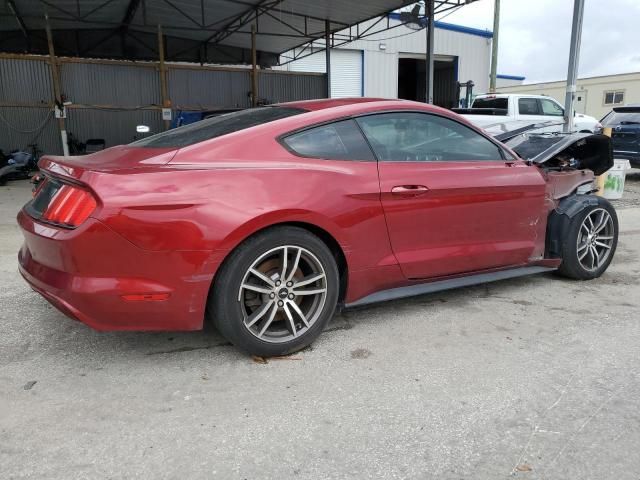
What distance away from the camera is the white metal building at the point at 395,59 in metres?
22.3

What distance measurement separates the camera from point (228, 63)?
70.0 feet

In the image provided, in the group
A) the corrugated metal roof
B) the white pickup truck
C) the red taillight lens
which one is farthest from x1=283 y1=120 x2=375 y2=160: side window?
the corrugated metal roof

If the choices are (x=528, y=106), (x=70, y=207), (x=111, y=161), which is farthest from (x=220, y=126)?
(x=528, y=106)

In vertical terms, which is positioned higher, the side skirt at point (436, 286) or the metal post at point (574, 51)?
the metal post at point (574, 51)

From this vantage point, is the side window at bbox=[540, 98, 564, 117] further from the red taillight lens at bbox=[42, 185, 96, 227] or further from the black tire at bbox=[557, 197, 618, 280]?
the red taillight lens at bbox=[42, 185, 96, 227]

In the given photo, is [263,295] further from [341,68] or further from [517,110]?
[341,68]

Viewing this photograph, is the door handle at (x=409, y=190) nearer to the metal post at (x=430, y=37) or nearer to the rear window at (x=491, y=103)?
the metal post at (x=430, y=37)

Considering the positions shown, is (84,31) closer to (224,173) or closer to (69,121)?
(69,121)

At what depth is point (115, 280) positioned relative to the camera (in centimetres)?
262

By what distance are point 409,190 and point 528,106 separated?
40.8 feet

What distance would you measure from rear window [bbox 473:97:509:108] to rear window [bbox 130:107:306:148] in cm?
1190

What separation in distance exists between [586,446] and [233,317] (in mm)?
1786

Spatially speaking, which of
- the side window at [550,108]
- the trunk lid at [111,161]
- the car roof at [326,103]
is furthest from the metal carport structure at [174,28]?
the car roof at [326,103]

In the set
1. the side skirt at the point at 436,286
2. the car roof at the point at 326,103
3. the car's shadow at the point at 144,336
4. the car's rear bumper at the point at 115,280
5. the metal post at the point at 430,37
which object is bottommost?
the car's shadow at the point at 144,336
